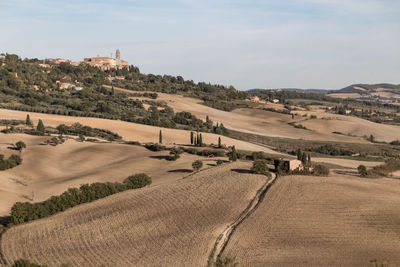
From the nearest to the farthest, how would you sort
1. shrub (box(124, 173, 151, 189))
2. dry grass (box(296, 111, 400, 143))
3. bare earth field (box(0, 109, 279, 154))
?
shrub (box(124, 173, 151, 189)), bare earth field (box(0, 109, 279, 154)), dry grass (box(296, 111, 400, 143))

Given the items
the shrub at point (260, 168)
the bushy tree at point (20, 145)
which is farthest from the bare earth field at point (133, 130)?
the shrub at point (260, 168)

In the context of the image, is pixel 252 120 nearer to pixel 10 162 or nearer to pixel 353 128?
pixel 353 128

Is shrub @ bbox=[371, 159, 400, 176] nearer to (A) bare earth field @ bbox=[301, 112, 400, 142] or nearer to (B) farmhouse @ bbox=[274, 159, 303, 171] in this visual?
(B) farmhouse @ bbox=[274, 159, 303, 171]

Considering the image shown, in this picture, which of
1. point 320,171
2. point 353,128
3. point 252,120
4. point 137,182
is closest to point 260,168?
point 320,171

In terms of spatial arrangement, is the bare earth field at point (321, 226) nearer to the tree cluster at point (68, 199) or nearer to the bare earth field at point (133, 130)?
the tree cluster at point (68, 199)

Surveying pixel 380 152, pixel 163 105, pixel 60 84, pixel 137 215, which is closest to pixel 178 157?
pixel 137 215

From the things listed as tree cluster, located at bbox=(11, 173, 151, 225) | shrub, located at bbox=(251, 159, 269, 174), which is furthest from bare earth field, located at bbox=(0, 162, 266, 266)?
shrub, located at bbox=(251, 159, 269, 174)
